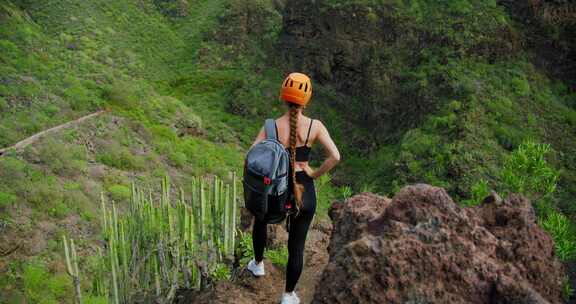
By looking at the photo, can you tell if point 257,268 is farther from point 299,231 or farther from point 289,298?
point 299,231

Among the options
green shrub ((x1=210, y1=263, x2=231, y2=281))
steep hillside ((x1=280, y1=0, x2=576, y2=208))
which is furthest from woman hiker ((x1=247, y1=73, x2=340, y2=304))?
steep hillside ((x1=280, y1=0, x2=576, y2=208))

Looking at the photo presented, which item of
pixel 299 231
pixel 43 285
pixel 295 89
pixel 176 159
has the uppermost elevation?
pixel 295 89

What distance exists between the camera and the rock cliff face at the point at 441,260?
3.60 metres

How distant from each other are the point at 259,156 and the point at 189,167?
15281 millimetres

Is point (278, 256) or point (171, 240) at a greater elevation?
point (171, 240)

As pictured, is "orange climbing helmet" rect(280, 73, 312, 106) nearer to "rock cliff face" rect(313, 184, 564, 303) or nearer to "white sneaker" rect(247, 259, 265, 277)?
"rock cliff face" rect(313, 184, 564, 303)

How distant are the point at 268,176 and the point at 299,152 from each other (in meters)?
0.39

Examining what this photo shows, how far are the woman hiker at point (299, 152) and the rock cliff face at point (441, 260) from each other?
0.57 m

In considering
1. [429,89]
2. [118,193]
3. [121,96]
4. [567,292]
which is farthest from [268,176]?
[121,96]

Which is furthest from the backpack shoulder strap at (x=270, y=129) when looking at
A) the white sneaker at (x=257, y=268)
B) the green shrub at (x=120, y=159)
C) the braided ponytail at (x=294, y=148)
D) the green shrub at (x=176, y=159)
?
the green shrub at (x=176, y=159)

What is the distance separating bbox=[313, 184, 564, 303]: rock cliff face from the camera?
11.8 feet

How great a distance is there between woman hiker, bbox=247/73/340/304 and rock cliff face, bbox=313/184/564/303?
22.3 inches

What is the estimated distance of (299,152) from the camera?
14.4ft

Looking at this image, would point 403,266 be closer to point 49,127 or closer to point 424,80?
point 49,127
